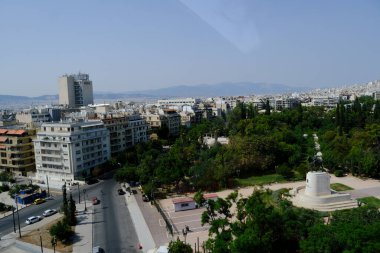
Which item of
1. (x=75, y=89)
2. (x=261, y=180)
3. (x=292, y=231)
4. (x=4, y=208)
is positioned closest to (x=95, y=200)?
(x=4, y=208)

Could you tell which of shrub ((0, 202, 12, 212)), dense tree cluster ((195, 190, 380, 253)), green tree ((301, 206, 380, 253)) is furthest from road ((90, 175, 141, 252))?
green tree ((301, 206, 380, 253))

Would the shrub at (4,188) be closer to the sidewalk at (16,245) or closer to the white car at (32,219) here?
the white car at (32,219)

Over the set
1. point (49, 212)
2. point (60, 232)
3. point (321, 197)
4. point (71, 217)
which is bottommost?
point (49, 212)

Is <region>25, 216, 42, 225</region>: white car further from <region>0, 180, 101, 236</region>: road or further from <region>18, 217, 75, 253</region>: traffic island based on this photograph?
<region>18, 217, 75, 253</region>: traffic island

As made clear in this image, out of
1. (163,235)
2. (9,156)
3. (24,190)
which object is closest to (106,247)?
(163,235)

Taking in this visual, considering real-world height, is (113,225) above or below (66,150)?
below

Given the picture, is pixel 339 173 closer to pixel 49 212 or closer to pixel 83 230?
pixel 83 230
